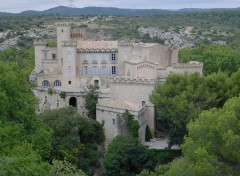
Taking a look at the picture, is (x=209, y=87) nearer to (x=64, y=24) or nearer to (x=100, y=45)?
(x=100, y=45)

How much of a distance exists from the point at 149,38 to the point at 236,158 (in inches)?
4908

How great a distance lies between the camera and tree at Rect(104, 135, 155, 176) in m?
45.7

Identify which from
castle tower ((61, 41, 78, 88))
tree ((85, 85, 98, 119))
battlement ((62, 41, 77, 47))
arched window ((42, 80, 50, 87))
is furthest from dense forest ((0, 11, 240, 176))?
battlement ((62, 41, 77, 47))

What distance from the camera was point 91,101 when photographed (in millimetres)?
54062

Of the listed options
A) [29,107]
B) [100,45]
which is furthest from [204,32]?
[29,107]

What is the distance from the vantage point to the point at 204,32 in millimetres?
173000

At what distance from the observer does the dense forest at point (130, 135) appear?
100 ft

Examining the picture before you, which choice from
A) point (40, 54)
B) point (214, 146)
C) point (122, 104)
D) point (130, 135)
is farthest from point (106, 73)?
point (214, 146)

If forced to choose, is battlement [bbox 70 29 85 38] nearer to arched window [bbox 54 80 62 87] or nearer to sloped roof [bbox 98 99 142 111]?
arched window [bbox 54 80 62 87]

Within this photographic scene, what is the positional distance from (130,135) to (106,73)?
1407cm

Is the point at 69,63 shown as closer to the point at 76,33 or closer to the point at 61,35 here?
the point at 61,35

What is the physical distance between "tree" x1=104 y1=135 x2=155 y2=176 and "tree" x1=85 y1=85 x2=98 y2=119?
8349 mm

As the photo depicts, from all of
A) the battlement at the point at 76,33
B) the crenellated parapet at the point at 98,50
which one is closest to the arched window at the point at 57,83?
the crenellated parapet at the point at 98,50

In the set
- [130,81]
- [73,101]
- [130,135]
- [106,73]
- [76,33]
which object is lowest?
[130,135]
